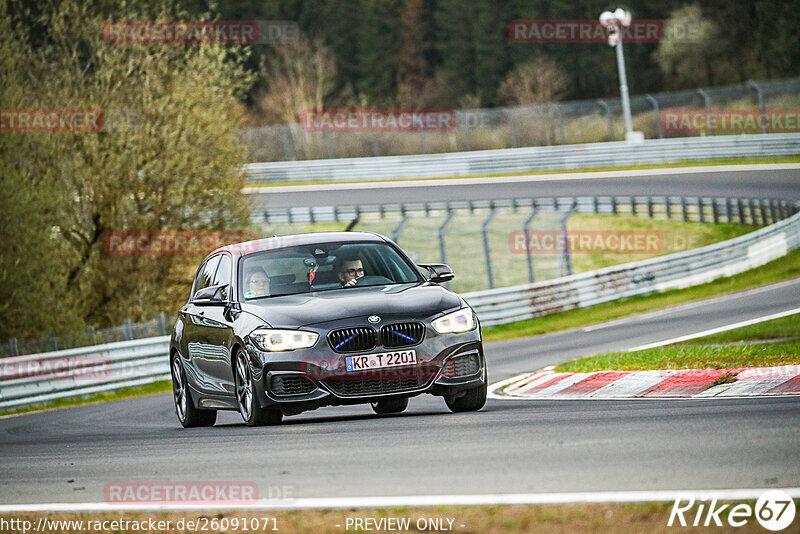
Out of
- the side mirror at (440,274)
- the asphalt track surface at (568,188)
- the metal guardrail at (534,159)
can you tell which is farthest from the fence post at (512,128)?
the side mirror at (440,274)

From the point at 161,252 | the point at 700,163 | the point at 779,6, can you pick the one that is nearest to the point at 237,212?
the point at 161,252

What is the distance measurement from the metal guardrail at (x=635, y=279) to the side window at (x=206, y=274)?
49.0 ft

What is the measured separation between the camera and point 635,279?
30484 millimetres

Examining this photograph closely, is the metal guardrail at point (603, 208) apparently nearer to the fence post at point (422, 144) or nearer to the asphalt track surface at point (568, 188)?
the asphalt track surface at point (568, 188)

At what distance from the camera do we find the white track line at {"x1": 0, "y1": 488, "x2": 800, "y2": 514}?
5.66 m

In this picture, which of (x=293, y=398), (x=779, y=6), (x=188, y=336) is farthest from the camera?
(x=779, y=6)

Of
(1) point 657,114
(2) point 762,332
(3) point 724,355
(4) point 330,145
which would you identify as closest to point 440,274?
(3) point 724,355

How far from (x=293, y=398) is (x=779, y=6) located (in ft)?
253

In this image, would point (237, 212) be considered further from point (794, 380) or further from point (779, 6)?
point (779, 6)

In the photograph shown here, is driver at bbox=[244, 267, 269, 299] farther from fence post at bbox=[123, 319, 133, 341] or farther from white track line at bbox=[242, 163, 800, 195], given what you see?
white track line at bbox=[242, 163, 800, 195]

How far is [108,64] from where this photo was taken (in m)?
28.0

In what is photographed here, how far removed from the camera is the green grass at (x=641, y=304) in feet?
90.6

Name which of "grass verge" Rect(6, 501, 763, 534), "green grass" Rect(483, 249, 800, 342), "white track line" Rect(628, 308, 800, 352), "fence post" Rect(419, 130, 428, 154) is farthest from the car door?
"fence post" Rect(419, 130, 428, 154)

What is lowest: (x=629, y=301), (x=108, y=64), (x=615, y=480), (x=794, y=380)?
(x=629, y=301)
